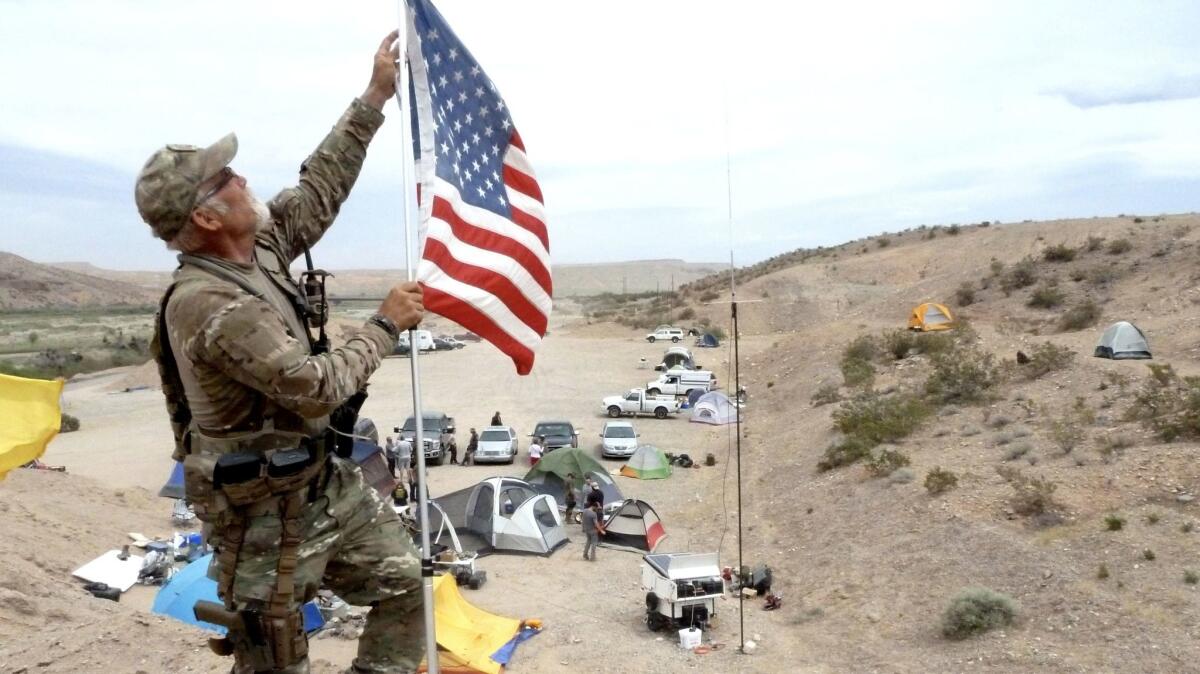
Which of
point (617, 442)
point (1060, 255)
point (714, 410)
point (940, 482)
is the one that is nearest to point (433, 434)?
point (617, 442)

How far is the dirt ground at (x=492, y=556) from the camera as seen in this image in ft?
28.6

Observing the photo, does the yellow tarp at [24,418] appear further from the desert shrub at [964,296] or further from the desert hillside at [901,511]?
the desert shrub at [964,296]

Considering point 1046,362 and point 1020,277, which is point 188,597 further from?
point 1020,277

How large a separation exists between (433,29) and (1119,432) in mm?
15551

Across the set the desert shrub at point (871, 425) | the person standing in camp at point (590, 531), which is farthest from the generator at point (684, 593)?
the desert shrub at point (871, 425)

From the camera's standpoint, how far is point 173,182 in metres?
2.84

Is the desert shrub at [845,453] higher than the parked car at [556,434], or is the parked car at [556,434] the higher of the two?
the desert shrub at [845,453]

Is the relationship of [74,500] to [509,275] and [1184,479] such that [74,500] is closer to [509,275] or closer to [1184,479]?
[509,275]

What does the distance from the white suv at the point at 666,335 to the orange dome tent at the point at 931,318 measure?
900 inches

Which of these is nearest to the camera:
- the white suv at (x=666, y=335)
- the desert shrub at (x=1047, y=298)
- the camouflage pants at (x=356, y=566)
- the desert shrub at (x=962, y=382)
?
the camouflage pants at (x=356, y=566)

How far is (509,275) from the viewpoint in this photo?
4863 mm

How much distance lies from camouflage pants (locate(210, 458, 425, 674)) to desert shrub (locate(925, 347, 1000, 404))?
19923 mm

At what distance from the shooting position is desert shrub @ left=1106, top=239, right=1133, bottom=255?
127 ft

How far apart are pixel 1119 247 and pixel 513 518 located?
3368cm
